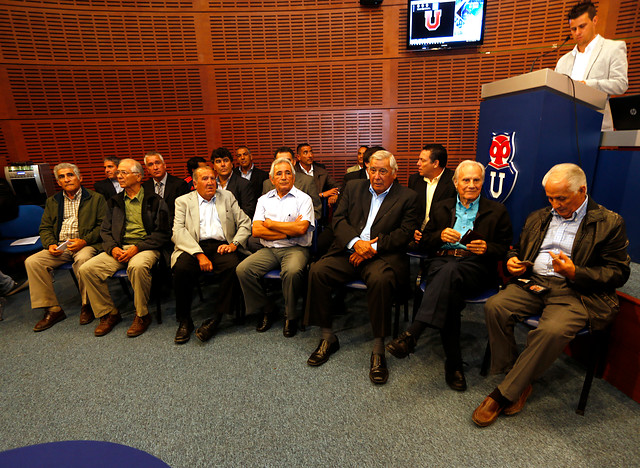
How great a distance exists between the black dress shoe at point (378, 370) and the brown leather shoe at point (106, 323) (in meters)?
2.29

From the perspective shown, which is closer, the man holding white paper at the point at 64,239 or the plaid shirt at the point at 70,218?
the man holding white paper at the point at 64,239

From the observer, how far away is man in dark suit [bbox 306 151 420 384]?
7.25ft

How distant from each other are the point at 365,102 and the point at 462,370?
407 cm

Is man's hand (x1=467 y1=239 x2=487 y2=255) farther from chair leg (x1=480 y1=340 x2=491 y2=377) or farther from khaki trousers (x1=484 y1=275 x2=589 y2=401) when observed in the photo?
chair leg (x1=480 y1=340 x2=491 y2=377)

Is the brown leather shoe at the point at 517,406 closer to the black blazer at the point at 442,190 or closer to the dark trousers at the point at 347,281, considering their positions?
the dark trousers at the point at 347,281

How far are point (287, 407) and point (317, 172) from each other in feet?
10.3

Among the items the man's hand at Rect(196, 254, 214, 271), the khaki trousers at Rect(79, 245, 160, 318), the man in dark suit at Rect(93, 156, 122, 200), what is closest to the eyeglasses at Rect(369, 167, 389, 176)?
the man's hand at Rect(196, 254, 214, 271)

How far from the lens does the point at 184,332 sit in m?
2.63

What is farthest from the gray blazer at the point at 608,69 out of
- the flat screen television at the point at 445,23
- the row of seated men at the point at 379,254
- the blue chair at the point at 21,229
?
the blue chair at the point at 21,229

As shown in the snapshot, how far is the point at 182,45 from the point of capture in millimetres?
4781

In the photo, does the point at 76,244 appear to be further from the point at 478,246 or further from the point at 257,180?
the point at 478,246

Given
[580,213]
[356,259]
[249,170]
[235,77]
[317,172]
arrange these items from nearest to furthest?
[580,213]
[356,259]
[249,170]
[317,172]
[235,77]

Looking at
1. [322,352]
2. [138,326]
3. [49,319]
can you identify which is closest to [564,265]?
[322,352]

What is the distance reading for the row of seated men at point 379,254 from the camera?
176 cm
